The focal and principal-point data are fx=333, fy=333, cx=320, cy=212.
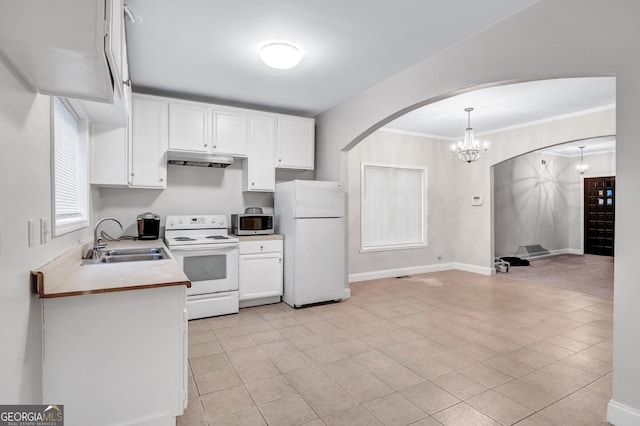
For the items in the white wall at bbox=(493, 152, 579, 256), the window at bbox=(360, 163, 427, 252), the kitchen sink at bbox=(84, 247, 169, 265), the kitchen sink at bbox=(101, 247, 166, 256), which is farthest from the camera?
the white wall at bbox=(493, 152, 579, 256)

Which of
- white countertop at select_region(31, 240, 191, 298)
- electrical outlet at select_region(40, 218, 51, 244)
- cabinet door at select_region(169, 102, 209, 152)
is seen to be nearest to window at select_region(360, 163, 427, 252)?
cabinet door at select_region(169, 102, 209, 152)

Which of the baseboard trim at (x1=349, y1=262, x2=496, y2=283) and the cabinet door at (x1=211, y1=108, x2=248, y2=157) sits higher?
the cabinet door at (x1=211, y1=108, x2=248, y2=157)

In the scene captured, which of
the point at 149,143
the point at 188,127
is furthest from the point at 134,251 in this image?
the point at 188,127

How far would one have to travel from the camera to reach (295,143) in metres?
4.61

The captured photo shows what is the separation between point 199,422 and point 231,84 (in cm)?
326

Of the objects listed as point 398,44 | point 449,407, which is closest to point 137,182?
point 398,44

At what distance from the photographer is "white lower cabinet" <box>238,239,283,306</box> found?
4.04 meters

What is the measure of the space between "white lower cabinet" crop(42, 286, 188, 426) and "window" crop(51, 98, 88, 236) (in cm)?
56

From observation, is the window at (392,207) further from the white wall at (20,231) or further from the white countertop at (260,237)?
the white wall at (20,231)

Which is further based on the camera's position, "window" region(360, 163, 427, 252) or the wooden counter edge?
"window" region(360, 163, 427, 252)

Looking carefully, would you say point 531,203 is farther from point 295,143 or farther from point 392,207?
point 295,143

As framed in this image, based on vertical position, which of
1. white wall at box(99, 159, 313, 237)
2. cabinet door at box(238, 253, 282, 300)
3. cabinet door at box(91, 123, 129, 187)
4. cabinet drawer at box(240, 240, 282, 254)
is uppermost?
cabinet door at box(91, 123, 129, 187)

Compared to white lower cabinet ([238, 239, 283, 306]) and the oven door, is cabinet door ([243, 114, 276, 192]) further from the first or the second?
the oven door

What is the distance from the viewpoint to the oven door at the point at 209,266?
3652 millimetres
